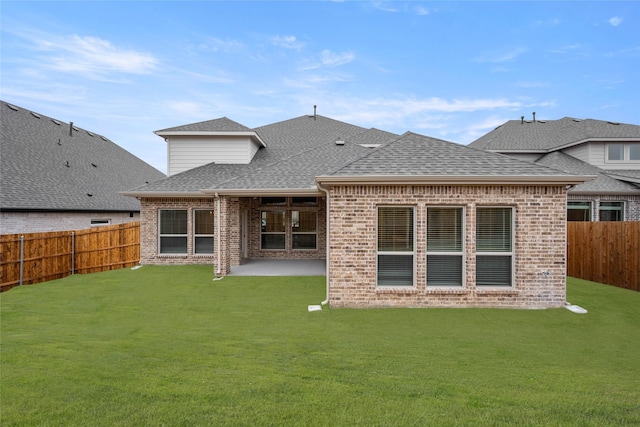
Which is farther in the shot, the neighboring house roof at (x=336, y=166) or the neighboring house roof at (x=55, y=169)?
the neighboring house roof at (x=55, y=169)

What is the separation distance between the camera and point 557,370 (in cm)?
418

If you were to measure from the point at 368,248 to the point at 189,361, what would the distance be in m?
4.21

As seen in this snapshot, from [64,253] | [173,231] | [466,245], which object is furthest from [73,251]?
[466,245]

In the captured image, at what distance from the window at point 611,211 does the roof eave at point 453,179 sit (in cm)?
1013

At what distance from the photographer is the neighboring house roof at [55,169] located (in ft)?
45.3

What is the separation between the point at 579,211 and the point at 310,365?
16.0 m

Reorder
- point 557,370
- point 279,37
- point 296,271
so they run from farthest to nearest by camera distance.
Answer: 1. point 279,37
2. point 296,271
3. point 557,370

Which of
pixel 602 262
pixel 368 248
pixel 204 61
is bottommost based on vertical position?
pixel 602 262

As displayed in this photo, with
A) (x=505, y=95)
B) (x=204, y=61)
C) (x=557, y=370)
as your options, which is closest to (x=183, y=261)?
(x=204, y=61)

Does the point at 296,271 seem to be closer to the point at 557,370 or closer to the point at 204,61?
the point at 557,370

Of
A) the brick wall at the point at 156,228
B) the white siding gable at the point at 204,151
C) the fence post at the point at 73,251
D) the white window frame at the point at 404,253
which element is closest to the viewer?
the white window frame at the point at 404,253

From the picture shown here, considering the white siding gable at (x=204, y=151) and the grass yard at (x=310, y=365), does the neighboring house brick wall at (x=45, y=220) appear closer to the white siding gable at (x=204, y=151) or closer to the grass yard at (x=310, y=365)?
the white siding gable at (x=204, y=151)

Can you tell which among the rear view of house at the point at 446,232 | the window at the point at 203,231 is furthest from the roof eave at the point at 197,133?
the rear view of house at the point at 446,232

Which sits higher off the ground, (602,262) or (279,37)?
(279,37)
